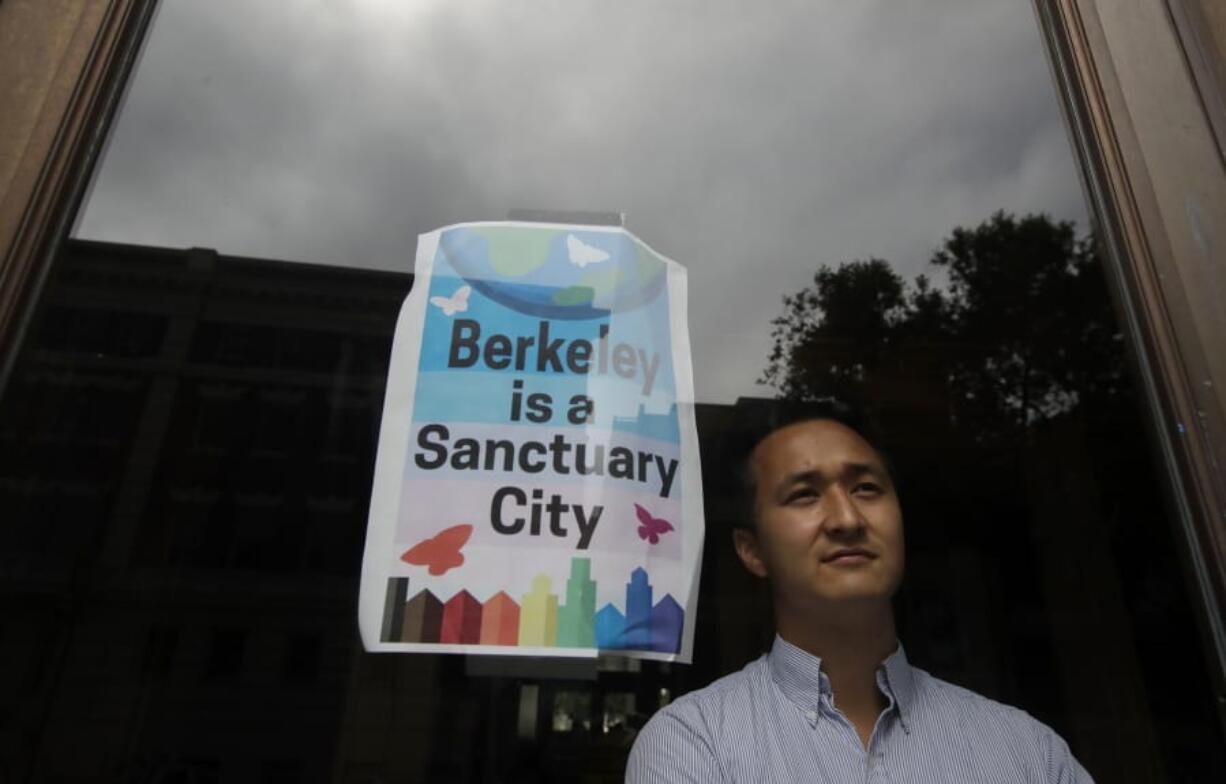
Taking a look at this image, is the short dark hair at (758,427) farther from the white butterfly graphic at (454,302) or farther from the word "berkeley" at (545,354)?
the white butterfly graphic at (454,302)

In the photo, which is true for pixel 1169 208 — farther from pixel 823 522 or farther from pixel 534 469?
pixel 534 469

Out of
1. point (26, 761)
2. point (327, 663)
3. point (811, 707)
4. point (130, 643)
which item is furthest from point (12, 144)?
point (130, 643)

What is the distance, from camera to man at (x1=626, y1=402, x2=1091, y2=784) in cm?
125

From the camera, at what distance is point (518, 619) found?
5.03 ft

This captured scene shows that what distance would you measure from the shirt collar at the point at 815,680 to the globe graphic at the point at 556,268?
0.84 meters

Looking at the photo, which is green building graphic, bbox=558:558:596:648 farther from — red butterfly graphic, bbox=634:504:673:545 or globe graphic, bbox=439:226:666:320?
globe graphic, bbox=439:226:666:320

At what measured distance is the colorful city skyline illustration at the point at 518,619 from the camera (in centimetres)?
153

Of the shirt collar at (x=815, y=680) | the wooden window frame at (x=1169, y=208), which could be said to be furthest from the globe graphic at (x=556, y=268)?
the wooden window frame at (x=1169, y=208)

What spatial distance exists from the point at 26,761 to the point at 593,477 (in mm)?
1971

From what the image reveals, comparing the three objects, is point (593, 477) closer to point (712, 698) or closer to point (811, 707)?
point (712, 698)

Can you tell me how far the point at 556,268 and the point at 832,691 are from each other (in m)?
1.07

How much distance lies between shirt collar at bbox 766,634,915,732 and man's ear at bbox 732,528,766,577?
0.62 ft

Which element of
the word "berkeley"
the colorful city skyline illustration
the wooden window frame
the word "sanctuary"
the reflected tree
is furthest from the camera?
the reflected tree

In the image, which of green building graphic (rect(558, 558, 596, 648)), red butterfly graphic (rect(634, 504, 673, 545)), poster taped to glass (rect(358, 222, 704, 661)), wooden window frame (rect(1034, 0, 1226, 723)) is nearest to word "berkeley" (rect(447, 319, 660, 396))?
poster taped to glass (rect(358, 222, 704, 661))
